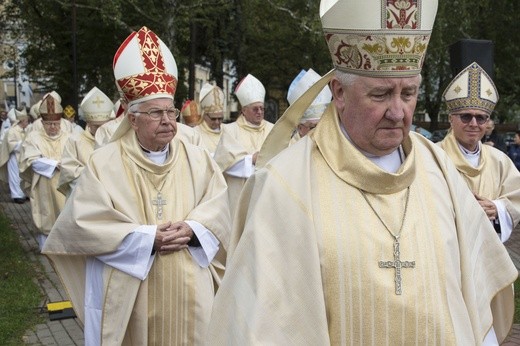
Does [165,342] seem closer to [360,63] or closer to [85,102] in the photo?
[360,63]

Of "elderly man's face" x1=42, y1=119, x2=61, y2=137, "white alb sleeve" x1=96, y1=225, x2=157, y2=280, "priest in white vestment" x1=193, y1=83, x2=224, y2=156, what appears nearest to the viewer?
"white alb sleeve" x1=96, y1=225, x2=157, y2=280

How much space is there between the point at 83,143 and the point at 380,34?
7702mm

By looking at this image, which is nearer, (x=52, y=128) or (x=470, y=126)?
(x=470, y=126)

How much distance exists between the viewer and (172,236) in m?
4.86

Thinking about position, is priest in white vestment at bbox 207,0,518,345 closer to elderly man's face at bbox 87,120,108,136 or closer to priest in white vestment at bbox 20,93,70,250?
elderly man's face at bbox 87,120,108,136

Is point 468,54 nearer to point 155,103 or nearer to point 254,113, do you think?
point 155,103

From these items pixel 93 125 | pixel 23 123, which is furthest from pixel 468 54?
pixel 23 123

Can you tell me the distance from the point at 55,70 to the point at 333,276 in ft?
78.4

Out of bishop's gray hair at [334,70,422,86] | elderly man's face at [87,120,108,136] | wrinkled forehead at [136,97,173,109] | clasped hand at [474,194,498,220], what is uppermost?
bishop's gray hair at [334,70,422,86]

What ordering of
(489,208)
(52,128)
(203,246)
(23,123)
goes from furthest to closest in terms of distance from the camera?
1. (23,123)
2. (52,128)
3. (489,208)
4. (203,246)

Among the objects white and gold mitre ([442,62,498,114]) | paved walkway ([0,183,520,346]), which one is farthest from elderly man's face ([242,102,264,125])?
white and gold mitre ([442,62,498,114])

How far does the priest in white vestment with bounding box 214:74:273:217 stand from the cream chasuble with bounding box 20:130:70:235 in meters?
2.47

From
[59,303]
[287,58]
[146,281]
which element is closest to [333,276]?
[146,281]

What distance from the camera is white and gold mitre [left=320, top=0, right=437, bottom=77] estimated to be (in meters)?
2.87
